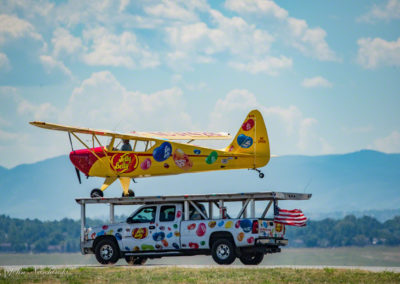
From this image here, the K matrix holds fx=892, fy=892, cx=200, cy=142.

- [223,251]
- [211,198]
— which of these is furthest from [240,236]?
[211,198]

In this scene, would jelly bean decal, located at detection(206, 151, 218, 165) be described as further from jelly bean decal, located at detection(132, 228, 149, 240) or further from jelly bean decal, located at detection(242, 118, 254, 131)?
jelly bean decal, located at detection(132, 228, 149, 240)

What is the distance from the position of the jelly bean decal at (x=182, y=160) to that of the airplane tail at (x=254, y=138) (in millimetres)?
1964

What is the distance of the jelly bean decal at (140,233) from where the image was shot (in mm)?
29047

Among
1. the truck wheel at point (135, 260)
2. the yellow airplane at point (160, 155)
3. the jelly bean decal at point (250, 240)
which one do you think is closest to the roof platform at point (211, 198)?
the jelly bean decal at point (250, 240)

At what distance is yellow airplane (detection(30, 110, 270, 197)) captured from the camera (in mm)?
34094

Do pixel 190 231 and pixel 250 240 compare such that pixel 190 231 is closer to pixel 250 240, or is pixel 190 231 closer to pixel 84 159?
pixel 250 240

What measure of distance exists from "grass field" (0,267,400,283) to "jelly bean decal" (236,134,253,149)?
24.1 feet

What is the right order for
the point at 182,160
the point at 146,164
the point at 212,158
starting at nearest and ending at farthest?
the point at 212,158, the point at 182,160, the point at 146,164

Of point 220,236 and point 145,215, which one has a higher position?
point 145,215

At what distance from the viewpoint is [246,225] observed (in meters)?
27.4

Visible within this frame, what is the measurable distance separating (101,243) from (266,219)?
19.1ft

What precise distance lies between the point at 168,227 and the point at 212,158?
631 centimetres

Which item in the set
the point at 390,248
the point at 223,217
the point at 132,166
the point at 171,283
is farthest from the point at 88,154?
the point at 390,248

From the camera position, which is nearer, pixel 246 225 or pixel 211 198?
pixel 246 225
